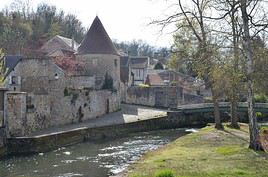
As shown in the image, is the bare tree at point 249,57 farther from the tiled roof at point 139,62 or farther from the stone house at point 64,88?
the tiled roof at point 139,62

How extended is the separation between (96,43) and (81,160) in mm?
23341

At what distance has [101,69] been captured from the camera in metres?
40.3

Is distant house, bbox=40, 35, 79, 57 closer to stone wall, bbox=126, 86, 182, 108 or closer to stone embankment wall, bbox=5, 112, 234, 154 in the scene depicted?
stone wall, bbox=126, 86, 182, 108

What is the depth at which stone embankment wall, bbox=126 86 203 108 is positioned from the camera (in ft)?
153

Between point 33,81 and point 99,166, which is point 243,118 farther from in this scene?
point 99,166

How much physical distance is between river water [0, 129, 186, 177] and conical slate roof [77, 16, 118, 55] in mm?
16915

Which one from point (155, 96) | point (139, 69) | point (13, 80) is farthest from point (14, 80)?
point (139, 69)

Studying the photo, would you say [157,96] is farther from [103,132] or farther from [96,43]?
[103,132]

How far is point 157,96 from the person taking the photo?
47344 mm

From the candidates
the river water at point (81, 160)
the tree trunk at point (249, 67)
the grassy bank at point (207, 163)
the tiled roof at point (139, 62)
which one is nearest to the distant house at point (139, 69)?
the tiled roof at point (139, 62)

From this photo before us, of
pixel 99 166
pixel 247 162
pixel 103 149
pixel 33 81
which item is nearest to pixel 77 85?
pixel 33 81

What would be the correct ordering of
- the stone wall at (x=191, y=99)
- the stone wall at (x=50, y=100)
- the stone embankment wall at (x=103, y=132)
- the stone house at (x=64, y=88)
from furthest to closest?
the stone wall at (x=191, y=99) → the stone house at (x=64, y=88) → the stone wall at (x=50, y=100) → the stone embankment wall at (x=103, y=132)

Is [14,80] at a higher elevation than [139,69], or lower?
lower

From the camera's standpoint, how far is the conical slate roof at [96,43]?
39.8 meters
